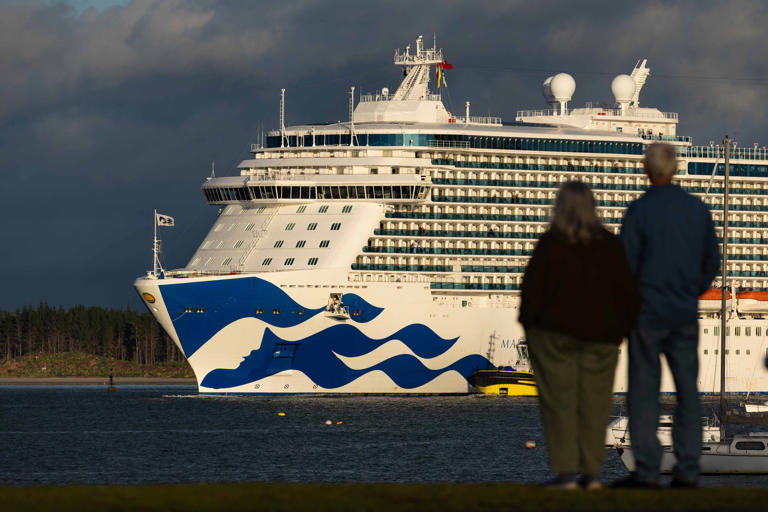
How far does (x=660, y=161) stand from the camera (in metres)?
10.5

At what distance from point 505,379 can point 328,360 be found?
32.7 feet

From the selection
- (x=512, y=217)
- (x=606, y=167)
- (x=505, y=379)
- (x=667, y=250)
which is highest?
(x=606, y=167)

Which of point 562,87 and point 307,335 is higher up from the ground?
point 562,87

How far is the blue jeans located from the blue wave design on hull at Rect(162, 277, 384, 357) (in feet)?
169

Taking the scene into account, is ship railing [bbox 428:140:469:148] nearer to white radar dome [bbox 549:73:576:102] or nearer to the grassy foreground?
white radar dome [bbox 549:73:576:102]

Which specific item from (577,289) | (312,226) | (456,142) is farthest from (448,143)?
(577,289)

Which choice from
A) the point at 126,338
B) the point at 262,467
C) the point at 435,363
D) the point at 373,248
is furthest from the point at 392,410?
the point at 126,338

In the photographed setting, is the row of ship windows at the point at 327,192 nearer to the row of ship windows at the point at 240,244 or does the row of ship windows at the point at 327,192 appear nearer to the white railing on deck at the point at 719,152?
the row of ship windows at the point at 240,244

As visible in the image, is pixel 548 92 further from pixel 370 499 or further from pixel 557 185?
pixel 370 499

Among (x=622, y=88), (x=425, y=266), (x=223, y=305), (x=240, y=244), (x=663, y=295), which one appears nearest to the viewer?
(x=663, y=295)

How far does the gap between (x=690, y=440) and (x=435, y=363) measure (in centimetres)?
5450

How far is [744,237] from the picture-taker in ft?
255

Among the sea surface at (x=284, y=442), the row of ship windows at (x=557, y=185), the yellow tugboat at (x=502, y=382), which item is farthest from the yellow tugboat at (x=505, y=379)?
the row of ship windows at (x=557, y=185)

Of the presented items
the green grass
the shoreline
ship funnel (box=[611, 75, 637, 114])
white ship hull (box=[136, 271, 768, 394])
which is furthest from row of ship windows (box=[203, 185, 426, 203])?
the green grass
